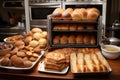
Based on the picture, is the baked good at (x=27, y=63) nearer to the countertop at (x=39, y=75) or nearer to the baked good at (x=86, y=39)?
the countertop at (x=39, y=75)

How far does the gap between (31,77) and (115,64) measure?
66 centimetres

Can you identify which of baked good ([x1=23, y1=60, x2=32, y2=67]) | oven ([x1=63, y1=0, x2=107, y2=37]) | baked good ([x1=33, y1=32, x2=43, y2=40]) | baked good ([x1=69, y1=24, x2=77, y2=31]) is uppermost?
oven ([x1=63, y1=0, x2=107, y2=37])

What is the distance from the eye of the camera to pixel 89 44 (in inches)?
65.6

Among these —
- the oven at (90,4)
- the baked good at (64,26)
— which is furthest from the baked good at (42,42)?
the oven at (90,4)

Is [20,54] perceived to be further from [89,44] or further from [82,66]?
[89,44]

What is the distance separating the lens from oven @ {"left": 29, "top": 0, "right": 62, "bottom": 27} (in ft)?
11.1

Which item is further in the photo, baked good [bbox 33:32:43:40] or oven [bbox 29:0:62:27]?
oven [bbox 29:0:62:27]

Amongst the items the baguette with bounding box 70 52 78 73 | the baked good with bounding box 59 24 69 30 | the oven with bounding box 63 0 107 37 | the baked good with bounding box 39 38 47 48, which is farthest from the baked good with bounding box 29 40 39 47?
the oven with bounding box 63 0 107 37

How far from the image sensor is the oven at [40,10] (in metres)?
3.38

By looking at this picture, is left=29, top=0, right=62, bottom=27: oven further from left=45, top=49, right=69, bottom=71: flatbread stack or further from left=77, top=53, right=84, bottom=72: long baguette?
left=45, top=49, right=69, bottom=71: flatbread stack

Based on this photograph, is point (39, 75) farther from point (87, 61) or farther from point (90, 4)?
point (90, 4)

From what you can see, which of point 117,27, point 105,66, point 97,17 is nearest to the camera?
point 105,66

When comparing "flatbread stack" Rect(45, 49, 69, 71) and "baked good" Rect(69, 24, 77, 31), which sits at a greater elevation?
"baked good" Rect(69, 24, 77, 31)

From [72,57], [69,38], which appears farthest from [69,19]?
[72,57]
